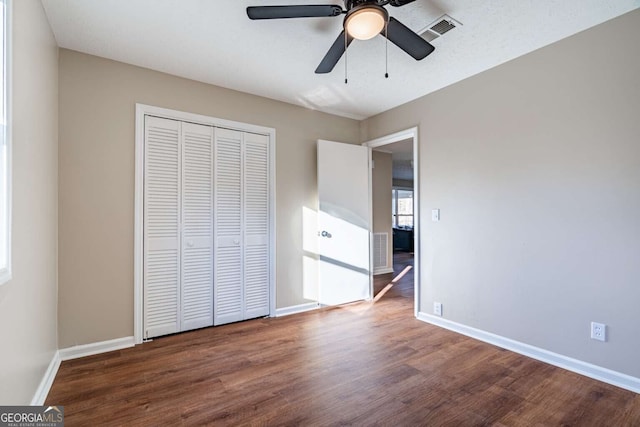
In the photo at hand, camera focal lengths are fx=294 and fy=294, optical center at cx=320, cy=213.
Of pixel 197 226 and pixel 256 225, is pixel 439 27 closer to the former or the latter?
pixel 256 225

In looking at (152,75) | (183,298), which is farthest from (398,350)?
(152,75)

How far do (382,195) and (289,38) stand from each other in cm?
415

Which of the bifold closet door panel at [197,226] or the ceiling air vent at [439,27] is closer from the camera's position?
the ceiling air vent at [439,27]

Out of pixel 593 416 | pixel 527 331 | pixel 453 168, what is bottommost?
pixel 593 416

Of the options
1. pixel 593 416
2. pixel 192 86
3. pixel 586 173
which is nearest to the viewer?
pixel 593 416

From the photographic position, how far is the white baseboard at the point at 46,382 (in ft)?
5.87

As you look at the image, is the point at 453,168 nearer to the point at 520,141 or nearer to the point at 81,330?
the point at 520,141

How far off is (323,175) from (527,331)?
2.60 m

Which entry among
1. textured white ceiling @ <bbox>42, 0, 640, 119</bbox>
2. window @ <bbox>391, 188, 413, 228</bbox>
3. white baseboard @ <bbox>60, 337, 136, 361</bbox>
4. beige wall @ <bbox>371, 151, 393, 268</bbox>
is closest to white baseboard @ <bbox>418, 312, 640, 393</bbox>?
textured white ceiling @ <bbox>42, 0, 640, 119</bbox>

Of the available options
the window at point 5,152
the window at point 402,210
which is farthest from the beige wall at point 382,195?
the window at point 5,152

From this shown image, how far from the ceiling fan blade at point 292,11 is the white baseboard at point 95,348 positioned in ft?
9.24

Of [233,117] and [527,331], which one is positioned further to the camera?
[233,117]

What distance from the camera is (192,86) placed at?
3.02 metres

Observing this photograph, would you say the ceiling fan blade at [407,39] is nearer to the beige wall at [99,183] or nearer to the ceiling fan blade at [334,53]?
the ceiling fan blade at [334,53]
